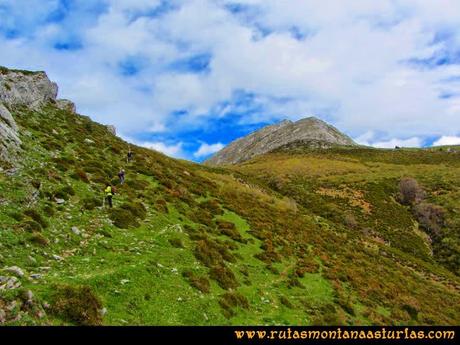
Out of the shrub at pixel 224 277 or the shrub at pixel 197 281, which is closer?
the shrub at pixel 197 281

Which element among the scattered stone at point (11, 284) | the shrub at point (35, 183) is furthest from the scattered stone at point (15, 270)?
the shrub at point (35, 183)

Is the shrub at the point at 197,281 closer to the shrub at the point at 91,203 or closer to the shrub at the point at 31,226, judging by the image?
the shrub at the point at 31,226

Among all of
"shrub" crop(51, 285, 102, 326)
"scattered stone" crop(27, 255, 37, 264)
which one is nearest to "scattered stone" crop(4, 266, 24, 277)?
"scattered stone" crop(27, 255, 37, 264)

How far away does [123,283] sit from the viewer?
16.1 metres

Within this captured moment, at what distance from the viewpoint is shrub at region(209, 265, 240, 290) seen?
20766mm

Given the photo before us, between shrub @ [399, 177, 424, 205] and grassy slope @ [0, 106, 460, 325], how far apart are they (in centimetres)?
2286

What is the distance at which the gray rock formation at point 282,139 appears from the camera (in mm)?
162000

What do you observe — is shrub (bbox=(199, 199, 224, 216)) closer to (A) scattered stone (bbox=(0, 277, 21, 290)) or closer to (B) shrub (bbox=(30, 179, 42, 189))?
(B) shrub (bbox=(30, 179, 42, 189))

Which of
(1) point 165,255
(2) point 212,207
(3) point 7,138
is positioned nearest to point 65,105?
(2) point 212,207

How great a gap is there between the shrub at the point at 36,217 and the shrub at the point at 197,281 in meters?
7.05

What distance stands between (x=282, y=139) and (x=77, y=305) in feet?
533

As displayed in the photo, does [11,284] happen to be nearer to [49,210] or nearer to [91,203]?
[49,210]
